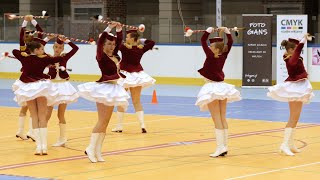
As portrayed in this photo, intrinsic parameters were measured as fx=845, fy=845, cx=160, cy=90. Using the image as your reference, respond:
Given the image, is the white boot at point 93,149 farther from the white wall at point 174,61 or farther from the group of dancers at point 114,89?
the white wall at point 174,61

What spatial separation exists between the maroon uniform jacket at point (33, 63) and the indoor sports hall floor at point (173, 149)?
1.29m

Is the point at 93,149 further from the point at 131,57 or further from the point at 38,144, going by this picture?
the point at 131,57

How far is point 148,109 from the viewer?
22.5 metres

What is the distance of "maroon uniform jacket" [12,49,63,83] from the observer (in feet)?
46.4

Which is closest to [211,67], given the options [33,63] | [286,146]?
[286,146]

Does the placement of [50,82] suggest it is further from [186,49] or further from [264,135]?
[186,49]

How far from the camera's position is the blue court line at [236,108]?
66.5ft

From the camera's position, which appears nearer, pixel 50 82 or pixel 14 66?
pixel 50 82

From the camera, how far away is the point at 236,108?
74.1ft

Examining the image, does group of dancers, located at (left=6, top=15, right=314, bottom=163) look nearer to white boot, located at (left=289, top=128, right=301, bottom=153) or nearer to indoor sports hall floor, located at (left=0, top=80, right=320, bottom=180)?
white boot, located at (left=289, top=128, right=301, bottom=153)

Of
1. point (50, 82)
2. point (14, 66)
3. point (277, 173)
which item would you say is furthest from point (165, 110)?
point (14, 66)

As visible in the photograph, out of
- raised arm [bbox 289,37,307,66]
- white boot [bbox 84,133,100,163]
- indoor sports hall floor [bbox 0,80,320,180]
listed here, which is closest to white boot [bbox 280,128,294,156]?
indoor sports hall floor [bbox 0,80,320,180]

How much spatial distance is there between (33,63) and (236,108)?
9.43m

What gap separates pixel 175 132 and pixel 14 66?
66.4ft
